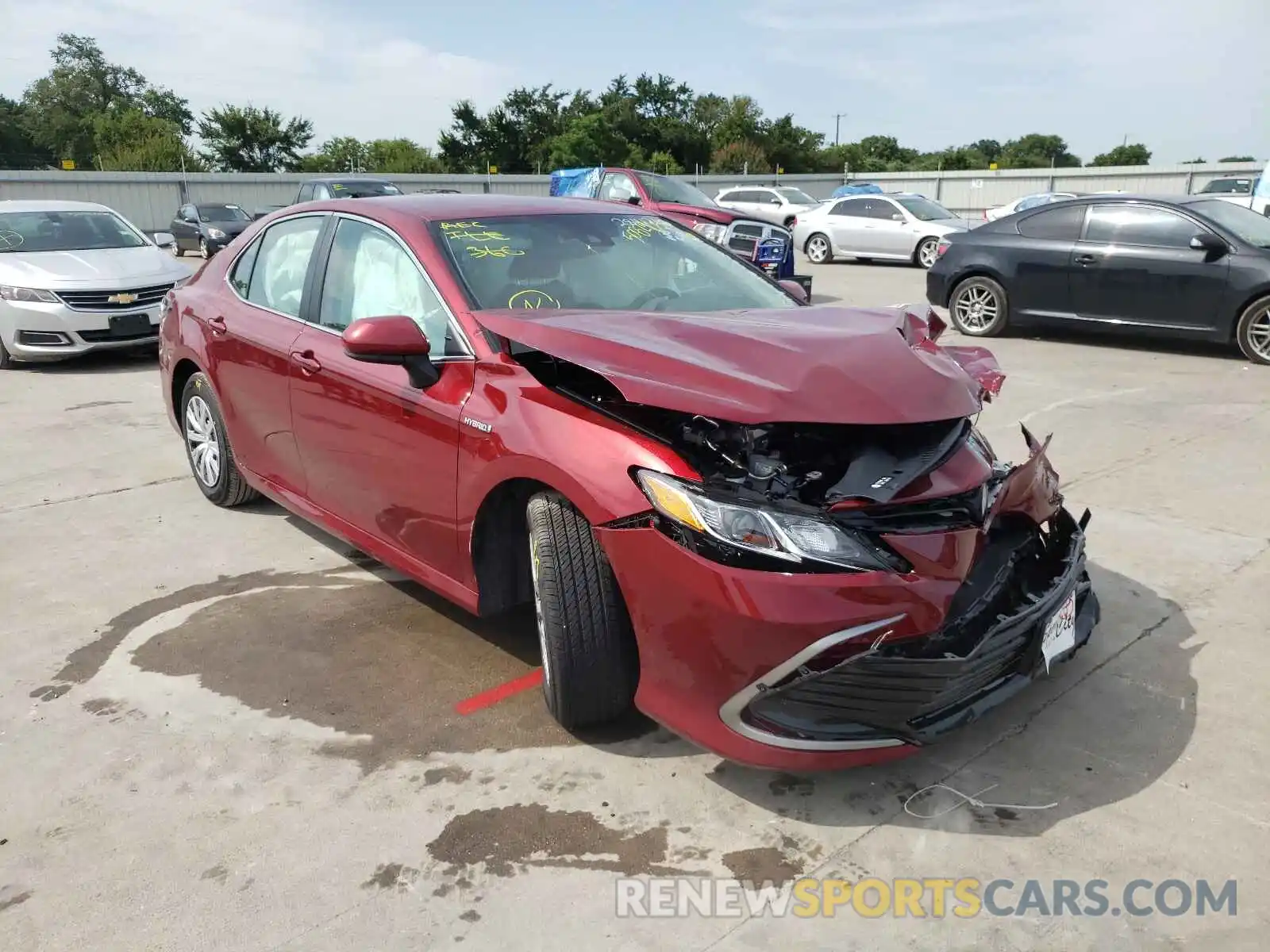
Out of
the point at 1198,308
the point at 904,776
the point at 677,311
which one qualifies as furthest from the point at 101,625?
the point at 1198,308

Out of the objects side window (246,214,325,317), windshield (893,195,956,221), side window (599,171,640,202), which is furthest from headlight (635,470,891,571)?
windshield (893,195,956,221)

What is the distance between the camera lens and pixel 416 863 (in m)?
2.54

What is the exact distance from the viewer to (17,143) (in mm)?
67562

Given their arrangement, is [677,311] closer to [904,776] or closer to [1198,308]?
[904,776]

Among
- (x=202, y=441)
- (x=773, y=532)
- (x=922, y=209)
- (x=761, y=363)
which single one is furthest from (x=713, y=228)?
(x=773, y=532)

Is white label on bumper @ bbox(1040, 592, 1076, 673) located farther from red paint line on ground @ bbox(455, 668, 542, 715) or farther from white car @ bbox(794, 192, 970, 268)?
white car @ bbox(794, 192, 970, 268)

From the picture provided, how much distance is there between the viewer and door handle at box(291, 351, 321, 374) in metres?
3.89

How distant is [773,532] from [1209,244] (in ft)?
26.7

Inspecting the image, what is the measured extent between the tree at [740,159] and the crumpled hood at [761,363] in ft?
182

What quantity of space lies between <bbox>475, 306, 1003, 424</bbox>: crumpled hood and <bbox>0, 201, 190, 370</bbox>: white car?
7.35m

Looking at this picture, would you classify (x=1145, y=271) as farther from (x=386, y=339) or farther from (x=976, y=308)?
(x=386, y=339)

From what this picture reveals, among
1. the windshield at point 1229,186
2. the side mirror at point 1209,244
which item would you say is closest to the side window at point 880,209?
the side mirror at point 1209,244

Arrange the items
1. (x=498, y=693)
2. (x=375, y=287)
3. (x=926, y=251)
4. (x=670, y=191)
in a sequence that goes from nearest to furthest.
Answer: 1. (x=498, y=693)
2. (x=375, y=287)
3. (x=670, y=191)
4. (x=926, y=251)

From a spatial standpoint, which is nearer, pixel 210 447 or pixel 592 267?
pixel 592 267
